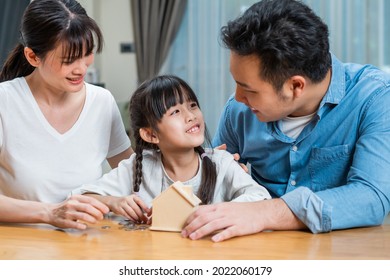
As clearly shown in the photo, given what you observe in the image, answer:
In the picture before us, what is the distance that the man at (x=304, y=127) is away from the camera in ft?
4.69

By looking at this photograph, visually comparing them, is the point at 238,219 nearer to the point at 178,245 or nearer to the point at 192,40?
the point at 178,245

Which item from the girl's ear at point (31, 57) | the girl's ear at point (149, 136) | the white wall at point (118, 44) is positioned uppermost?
the girl's ear at point (31, 57)

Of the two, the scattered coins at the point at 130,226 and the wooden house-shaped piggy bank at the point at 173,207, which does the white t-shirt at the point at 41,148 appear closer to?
the scattered coins at the point at 130,226

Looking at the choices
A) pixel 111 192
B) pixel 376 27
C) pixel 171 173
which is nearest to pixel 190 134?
pixel 171 173

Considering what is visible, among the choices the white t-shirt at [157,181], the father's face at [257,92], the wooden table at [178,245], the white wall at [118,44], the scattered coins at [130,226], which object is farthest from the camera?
the white wall at [118,44]

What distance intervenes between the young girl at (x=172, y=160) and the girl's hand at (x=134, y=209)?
14 centimetres

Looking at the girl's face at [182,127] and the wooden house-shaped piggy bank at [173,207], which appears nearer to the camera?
the wooden house-shaped piggy bank at [173,207]

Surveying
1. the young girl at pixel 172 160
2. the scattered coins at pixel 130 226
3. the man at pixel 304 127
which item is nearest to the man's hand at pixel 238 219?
the man at pixel 304 127

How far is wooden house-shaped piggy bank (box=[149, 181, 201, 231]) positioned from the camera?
1.42m

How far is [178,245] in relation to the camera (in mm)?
1331

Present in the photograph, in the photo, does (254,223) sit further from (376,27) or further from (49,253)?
(376,27)

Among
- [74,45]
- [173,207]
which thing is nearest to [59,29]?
[74,45]

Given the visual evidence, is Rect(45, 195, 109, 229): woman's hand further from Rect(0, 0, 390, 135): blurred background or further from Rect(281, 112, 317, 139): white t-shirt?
Rect(0, 0, 390, 135): blurred background

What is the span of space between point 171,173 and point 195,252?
0.54 m
